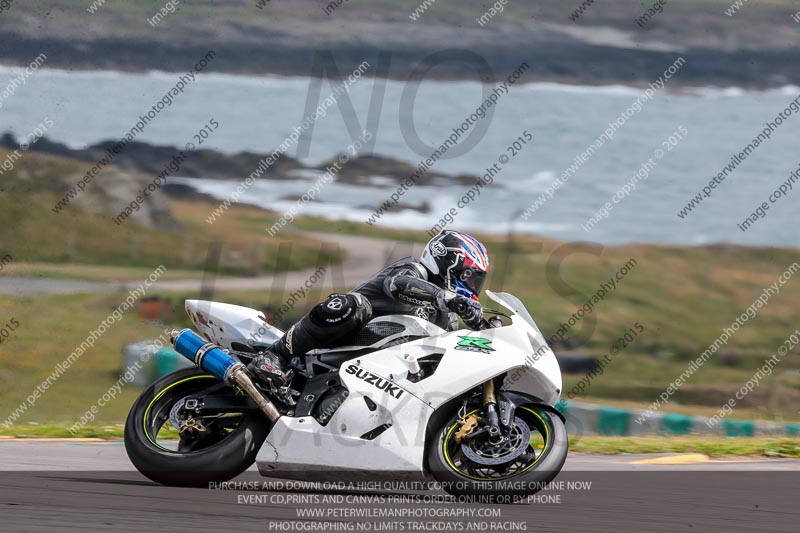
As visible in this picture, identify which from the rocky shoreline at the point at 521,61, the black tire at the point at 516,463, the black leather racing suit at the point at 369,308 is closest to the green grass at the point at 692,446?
the black leather racing suit at the point at 369,308

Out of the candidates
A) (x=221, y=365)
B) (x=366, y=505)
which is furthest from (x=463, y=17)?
(x=366, y=505)

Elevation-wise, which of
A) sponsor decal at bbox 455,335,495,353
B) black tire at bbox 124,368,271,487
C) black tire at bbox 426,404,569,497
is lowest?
black tire at bbox 124,368,271,487

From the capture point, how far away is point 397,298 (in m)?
6.91

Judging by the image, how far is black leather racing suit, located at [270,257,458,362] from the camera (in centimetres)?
680

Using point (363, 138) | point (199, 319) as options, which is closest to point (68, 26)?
point (363, 138)

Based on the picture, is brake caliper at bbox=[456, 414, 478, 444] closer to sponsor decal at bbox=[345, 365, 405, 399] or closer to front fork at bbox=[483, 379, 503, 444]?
front fork at bbox=[483, 379, 503, 444]

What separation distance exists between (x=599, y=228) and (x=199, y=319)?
21044 millimetres

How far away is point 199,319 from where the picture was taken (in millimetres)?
7477

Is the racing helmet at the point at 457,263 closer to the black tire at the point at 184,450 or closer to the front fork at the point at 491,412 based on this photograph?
the front fork at the point at 491,412

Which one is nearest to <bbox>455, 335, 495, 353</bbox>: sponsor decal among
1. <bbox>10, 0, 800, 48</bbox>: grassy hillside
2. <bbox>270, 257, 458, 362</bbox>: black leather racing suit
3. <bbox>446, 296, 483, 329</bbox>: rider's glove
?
<bbox>446, 296, 483, 329</bbox>: rider's glove

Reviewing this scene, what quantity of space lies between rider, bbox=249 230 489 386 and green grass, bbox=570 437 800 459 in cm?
357

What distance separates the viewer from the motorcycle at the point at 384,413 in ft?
21.2

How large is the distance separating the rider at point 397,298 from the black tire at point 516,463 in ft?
2.15

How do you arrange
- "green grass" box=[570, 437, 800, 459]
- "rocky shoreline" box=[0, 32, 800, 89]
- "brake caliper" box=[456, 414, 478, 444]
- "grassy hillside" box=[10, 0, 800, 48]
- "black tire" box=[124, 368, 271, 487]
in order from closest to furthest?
"brake caliper" box=[456, 414, 478, 444] → "black tire" box=[124, 368, 271, 487] → "green grass" box=[570, 437, 800, 459] → "grassy hillside" box=[10, 0, 800, 48] → "rocky shoreline" box=[0, 32, 800, 89]
